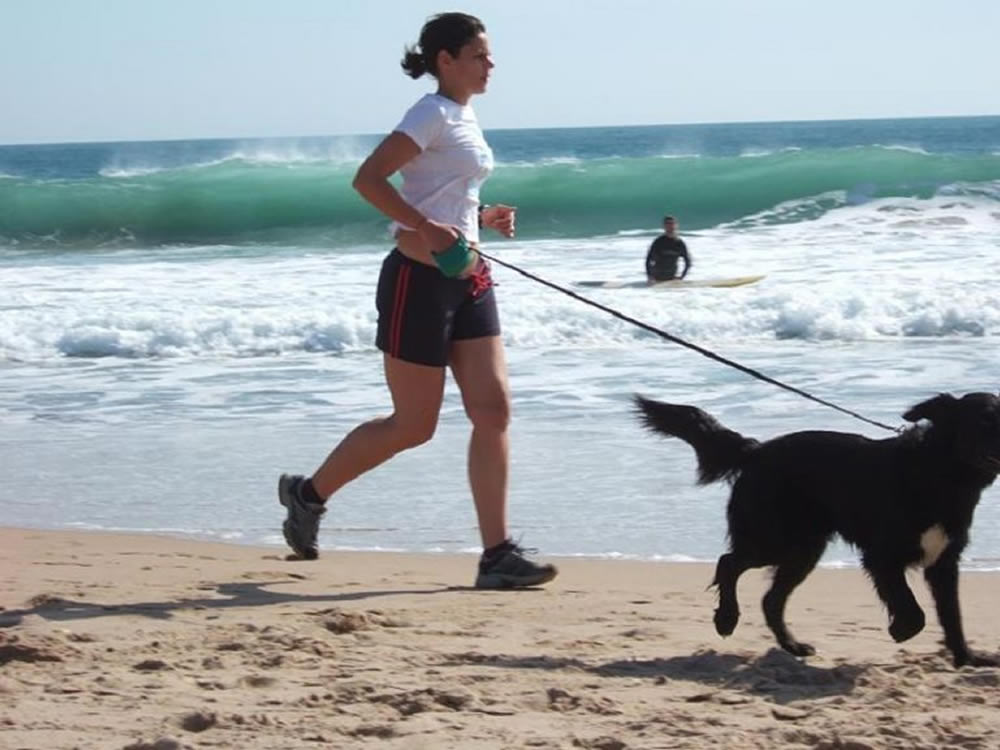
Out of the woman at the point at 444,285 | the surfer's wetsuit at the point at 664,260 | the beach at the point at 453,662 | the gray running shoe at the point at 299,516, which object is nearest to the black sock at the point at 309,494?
the gray running shoe at the point at 299,516

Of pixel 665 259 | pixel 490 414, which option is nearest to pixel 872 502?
pixel 490 414

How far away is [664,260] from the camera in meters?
14.9

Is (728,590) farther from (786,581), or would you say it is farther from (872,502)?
(872,502)

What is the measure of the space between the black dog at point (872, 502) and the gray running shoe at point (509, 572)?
89 centimetres

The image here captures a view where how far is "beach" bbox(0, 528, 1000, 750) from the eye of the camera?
3.27m

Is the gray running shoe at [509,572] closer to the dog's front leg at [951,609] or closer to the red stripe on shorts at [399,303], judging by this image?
the red stripe on shorts at [399,303]

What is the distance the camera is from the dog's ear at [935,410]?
3.83 meters

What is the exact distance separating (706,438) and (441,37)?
1393mm

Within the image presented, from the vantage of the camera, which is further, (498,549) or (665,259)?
(665,259)

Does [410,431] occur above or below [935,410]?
below

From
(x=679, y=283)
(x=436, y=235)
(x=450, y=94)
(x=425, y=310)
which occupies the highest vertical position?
(x=450, y=94)

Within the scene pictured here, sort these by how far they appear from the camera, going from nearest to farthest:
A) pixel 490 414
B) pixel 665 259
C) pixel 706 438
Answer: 1. pixel 706 438
2. pixel 490 414
3. pixel 665 259

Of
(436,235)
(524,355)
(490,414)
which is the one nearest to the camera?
(436,235)

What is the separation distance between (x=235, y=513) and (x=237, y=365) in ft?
15.2
